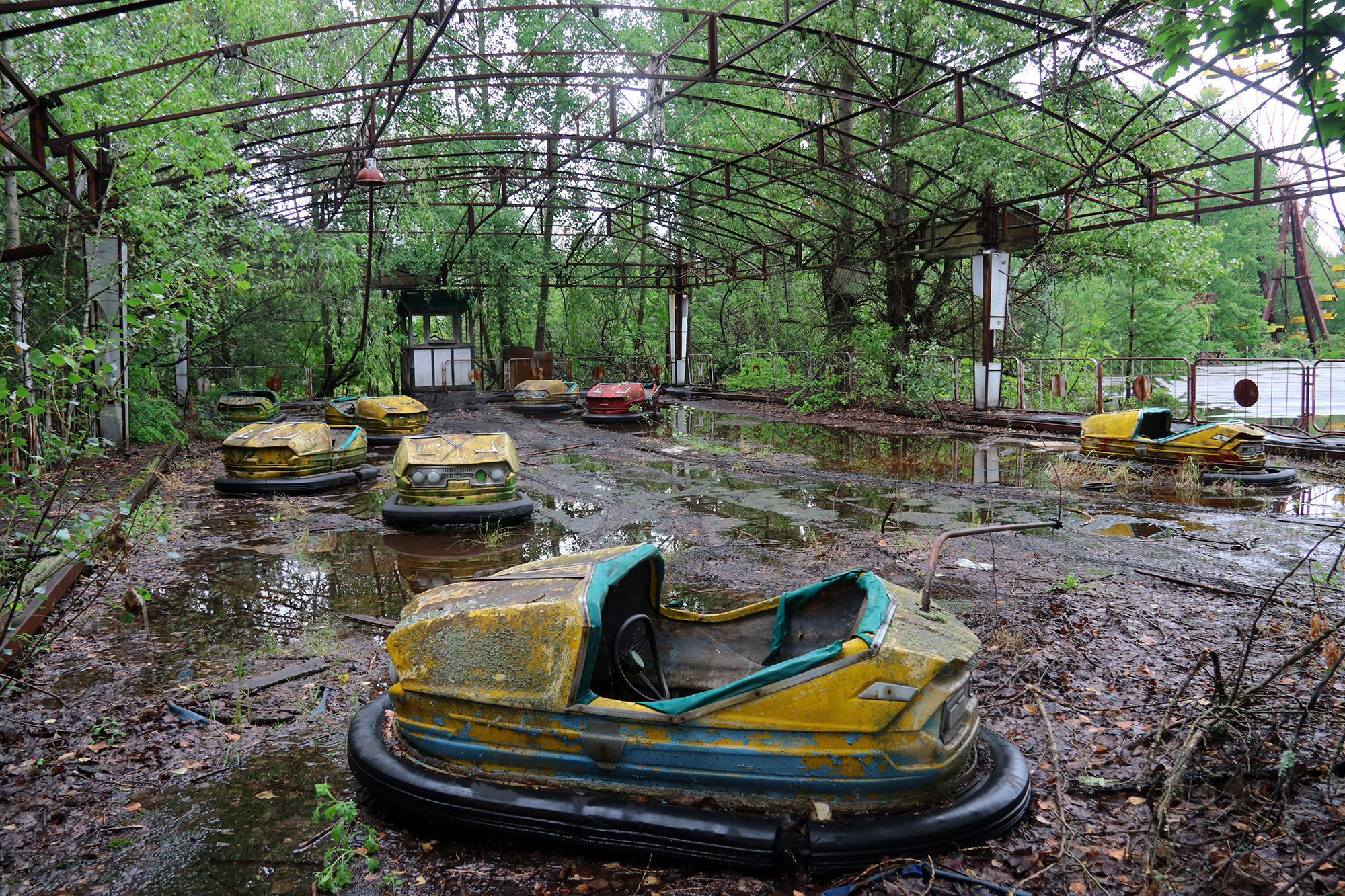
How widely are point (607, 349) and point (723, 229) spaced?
965cm

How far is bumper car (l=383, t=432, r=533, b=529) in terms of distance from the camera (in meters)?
5.94

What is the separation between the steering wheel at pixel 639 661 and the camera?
2504 mm

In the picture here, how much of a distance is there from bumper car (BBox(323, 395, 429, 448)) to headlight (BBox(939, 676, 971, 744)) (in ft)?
31.4

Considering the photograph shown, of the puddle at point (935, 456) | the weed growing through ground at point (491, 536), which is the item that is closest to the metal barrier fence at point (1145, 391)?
the puddle at point (935, 456)

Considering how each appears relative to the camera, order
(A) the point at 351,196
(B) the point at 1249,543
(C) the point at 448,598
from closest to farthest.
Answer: (C) the point at 448,598 < (B) the point at 1249,543 < (A) the point at 351,196

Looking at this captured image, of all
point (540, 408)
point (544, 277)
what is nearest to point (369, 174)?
point (540, 408)

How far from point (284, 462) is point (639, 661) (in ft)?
19.9

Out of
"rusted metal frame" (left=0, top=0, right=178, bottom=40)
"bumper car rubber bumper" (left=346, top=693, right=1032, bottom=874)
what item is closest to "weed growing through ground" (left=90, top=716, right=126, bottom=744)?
"bumper car rubber bumper" (left=346, top=693, right=1032, bottom=874)

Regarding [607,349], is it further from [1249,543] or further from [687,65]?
[1249,543]

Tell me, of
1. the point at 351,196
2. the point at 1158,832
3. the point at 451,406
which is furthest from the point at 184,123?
the point at 1158,832

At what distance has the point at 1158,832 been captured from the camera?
76.2 inches

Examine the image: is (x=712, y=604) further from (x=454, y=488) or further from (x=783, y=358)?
(x=783, y=358)

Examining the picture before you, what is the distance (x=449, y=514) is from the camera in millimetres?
5898

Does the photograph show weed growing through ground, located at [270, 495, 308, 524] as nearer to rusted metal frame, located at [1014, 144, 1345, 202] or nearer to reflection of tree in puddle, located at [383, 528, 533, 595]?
reflection of tree in puddle, located at [383, 528, 533, 595]
